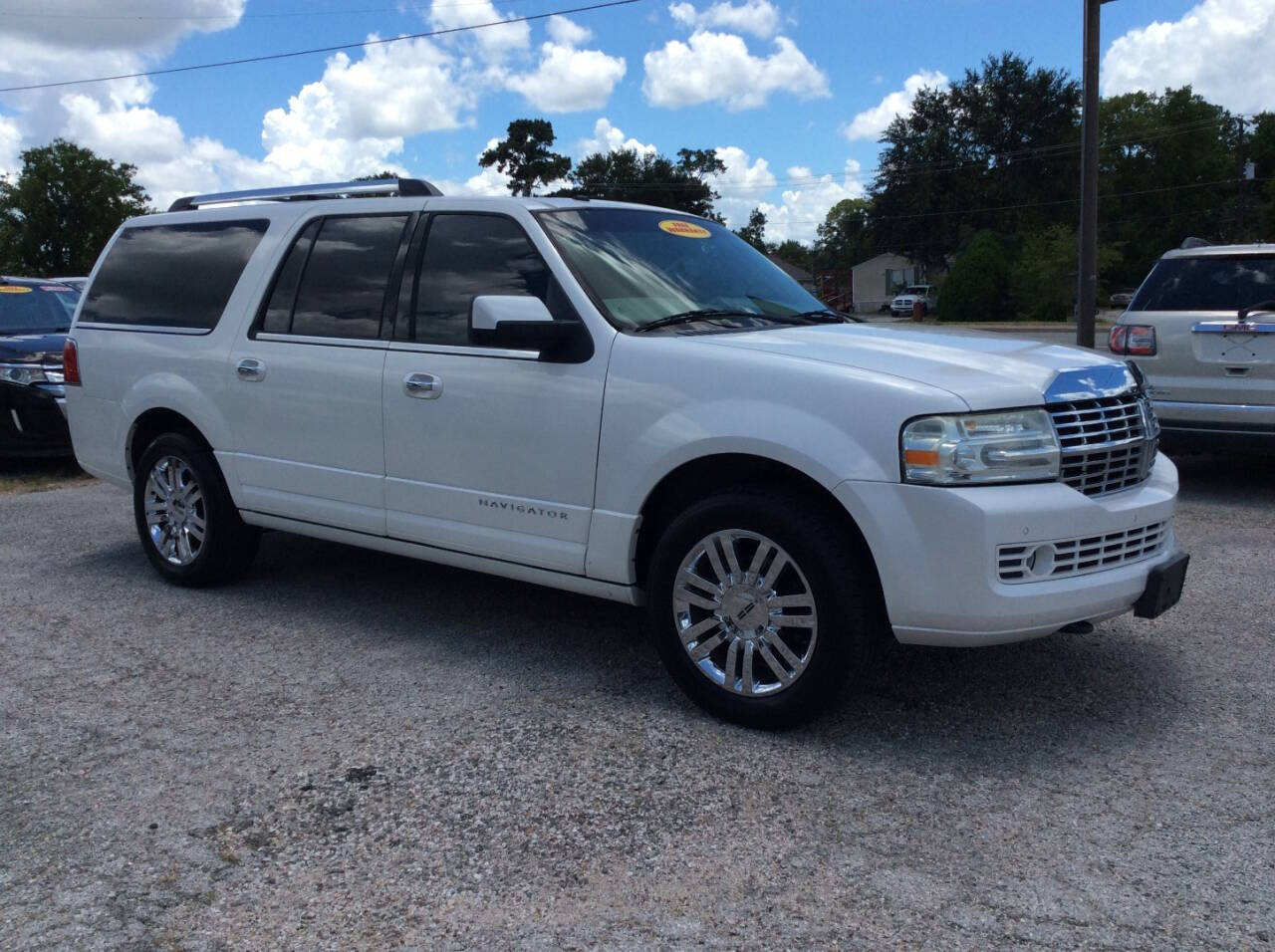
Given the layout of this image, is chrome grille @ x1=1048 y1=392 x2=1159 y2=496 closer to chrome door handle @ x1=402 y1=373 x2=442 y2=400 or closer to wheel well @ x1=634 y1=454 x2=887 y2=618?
wheel well @ x1=634 y1=454 x2=887 y2=618

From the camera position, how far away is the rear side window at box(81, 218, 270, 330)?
5.77m

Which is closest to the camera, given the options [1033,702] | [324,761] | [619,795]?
[619,795]

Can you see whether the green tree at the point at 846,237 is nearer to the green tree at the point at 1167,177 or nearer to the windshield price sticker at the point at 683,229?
the green tree at the point at 1167,177

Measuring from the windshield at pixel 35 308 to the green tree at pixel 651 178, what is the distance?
6877cm

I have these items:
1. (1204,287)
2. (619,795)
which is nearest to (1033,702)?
(619,795)

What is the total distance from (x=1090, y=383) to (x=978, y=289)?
48488mm

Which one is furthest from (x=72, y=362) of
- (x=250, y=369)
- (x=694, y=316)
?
(x=694, y=316)

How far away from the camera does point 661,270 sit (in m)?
4.75

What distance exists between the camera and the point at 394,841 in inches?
128

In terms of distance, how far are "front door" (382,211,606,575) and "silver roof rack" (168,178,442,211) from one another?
0.41 m

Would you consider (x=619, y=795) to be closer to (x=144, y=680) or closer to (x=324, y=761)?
(x=324, y=761)

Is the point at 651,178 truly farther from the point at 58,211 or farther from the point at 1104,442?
the point at 1104,442

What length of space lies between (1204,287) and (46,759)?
24.9 ft

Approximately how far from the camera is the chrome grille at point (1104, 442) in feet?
12.4
